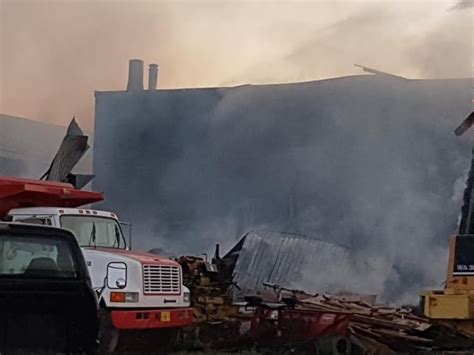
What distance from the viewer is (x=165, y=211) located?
70.9ft

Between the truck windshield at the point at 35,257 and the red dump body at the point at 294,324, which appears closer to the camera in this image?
the truck windshield at the point at 35,257

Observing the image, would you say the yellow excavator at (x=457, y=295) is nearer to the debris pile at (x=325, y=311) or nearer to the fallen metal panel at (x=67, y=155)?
the debris pile at (x=325, y=311)

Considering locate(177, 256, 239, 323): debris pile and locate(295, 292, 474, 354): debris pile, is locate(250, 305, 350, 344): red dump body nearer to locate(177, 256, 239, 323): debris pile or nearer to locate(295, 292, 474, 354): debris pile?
locate(295, 292, 474, 354): debris pile

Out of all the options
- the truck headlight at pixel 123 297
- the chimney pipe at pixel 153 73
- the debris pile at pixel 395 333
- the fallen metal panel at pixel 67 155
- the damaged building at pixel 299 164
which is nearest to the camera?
the truck headlight at pixel 123 297

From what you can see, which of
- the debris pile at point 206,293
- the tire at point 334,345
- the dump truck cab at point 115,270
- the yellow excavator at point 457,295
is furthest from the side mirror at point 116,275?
→ the yellow excavator at point 457,295

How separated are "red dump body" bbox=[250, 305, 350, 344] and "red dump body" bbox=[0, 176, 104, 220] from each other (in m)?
3.94

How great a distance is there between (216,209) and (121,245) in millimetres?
7196

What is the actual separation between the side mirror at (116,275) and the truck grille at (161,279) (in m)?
0.34

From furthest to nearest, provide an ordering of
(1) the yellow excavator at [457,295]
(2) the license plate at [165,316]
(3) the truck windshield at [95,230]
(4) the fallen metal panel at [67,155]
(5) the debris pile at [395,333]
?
(4) the fallen metal panel at [67,155] < (5) the debris pile at [395,333] < (1) the yellow excavator at [457,295] < (3) the truck windshield at [95,230] < (2) the license plate at [165,316]

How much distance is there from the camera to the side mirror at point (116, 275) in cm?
1262

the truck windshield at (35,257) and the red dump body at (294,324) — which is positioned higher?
the truck windshield at (35,257)

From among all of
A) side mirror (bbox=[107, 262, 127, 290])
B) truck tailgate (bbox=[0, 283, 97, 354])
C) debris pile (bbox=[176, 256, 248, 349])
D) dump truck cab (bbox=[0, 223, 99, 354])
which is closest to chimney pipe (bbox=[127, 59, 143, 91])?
debris pile (bbox=[176, 256, 248, 349])

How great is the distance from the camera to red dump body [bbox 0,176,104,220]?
A: 1447 cm

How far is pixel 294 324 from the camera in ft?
53.5
